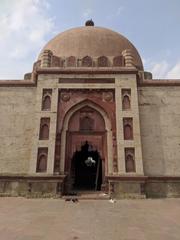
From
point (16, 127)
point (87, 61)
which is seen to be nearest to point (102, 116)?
point (16, 127)

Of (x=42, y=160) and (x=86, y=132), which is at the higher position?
(x=86, y=132)

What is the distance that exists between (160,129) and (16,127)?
7485 millimetres

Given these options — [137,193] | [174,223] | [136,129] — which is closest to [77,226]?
[174,223]

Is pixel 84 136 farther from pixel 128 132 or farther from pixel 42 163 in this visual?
pixel 42 163

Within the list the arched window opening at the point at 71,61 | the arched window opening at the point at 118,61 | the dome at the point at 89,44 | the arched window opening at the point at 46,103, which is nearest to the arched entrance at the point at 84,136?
the arched window opening at the point at 46,103

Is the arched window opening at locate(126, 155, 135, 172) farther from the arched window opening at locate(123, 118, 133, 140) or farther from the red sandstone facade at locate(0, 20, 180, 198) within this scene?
the arched window opening at locate(123, 118, 133, 140)

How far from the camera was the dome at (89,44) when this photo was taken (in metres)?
16.6

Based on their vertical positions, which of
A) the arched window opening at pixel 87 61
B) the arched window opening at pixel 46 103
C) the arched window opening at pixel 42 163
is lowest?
the arched window opening at pixel 42 163

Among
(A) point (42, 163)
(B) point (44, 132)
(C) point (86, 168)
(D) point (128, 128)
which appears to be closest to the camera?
(A) point (42, 163)

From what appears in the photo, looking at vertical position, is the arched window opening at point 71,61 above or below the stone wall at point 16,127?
above

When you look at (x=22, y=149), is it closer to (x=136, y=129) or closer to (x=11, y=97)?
(x=11, y=97)

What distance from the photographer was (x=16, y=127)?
12.2m

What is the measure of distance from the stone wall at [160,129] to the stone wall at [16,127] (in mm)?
5882

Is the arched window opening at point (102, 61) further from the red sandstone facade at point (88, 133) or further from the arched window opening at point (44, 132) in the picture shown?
the arched window opening at point (44, 132)
